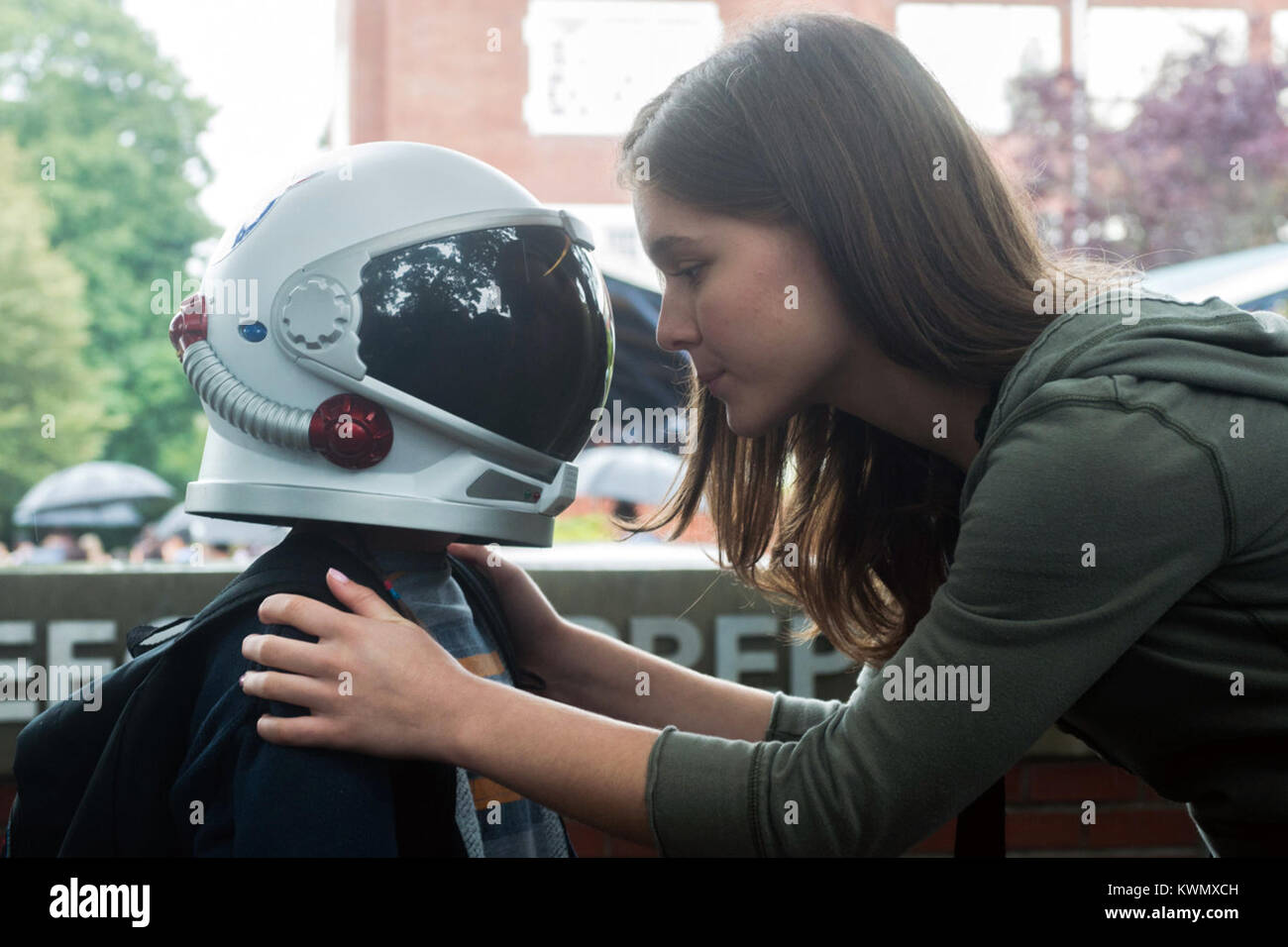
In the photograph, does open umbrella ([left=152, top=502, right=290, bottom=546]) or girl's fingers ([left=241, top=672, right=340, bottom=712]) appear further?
open umbrella ([left=152, top=502, right=290, bottom=546])

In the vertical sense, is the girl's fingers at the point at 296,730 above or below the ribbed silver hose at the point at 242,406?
below

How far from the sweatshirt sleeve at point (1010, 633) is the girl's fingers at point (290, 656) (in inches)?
15.7

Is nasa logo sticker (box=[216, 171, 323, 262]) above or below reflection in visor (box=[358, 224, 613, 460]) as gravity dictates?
above

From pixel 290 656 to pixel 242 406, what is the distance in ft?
1.30

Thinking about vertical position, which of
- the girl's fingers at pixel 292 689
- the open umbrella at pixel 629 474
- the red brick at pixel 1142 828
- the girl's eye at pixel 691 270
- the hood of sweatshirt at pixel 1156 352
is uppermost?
the girl's eye at pixel 691 270

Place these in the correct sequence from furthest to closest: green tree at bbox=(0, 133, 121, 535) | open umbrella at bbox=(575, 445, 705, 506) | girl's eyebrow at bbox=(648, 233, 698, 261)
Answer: green tree at bbox=(0, 133, 121, 535) → open umbrella at bbox=(575, 445, 705, 506) → girl's eyebrow at bbox=(648, 233, 698, 261)

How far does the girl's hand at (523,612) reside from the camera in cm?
187

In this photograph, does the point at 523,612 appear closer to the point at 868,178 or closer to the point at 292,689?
the point at 292,689

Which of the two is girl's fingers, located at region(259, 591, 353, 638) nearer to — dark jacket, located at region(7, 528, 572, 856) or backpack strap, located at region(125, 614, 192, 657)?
dark jacket, located at region(7, 528, 572, 856)

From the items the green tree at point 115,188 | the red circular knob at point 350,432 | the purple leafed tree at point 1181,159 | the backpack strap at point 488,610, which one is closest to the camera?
the red circular knob at point 350,432

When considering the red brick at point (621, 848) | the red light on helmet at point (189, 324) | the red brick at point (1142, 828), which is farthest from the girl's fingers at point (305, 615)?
the red brick at point (1142, 828)

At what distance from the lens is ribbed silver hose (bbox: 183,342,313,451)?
154cm

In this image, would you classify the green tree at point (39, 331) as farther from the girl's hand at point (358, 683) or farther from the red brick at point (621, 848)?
the girl's hand at point (358, 683)

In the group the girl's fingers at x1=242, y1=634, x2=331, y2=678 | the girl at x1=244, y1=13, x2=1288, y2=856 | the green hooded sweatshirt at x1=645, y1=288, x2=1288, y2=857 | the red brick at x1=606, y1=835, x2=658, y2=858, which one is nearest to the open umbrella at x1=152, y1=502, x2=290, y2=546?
the red brick at x1=606, y1=835, x2=658, y2=858
